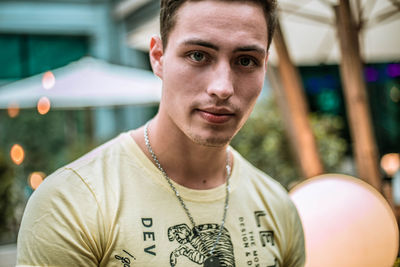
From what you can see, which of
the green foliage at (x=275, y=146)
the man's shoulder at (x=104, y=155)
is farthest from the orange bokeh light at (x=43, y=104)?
the man's shoulder at (x=104, y=155)

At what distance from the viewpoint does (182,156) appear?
1.76 m

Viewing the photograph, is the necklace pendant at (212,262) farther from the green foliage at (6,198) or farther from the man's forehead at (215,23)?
the green foliage at (6,198)

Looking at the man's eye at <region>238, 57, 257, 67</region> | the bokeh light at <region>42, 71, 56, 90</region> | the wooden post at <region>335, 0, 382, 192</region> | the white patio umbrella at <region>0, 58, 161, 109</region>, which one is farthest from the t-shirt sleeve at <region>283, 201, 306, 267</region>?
the bokeh light at <region>42, 71, 56, 90</region>

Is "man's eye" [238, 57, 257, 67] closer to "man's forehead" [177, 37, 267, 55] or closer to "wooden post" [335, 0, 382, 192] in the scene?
"man's forehead" [177, 37, 267, 55]

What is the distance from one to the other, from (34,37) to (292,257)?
34.8 ft

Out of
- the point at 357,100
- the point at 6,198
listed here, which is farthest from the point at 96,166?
the point at 6,198

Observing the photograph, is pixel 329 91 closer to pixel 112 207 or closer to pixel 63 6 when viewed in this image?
pixel 63 6

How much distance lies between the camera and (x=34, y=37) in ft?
35.9

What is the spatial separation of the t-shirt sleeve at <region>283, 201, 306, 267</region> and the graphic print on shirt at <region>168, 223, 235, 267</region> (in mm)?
372

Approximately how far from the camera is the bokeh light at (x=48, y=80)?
6.85m

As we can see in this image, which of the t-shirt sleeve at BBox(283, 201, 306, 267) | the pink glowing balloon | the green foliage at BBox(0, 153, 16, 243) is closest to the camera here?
the t-shirt sleeve at BBox(283, 201, 306, 267)

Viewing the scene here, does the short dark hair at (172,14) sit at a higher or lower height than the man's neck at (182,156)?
higher

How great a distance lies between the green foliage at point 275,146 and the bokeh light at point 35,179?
352cm

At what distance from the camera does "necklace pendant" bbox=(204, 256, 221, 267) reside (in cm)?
159
